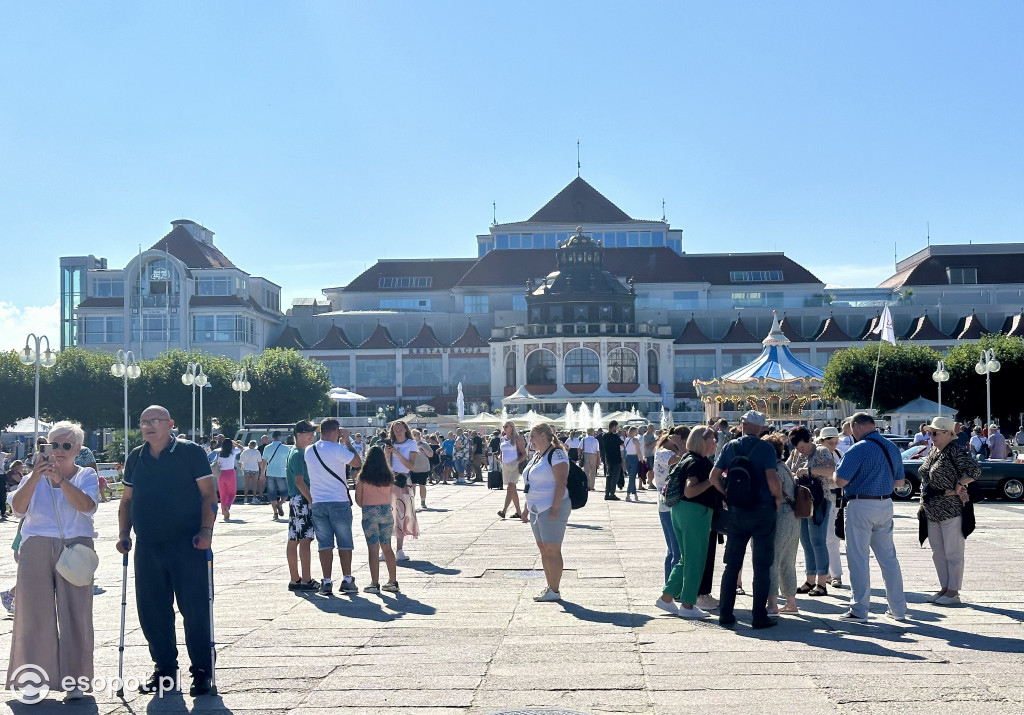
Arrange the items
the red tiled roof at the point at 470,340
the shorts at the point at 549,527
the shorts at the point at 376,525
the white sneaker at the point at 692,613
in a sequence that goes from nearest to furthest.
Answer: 1. the white sneaker at the point at 692,613
2. the shorts at the point at 549,527
3. the shorts at the point at 376,525
4. the red tiled roof at the point at 470,340

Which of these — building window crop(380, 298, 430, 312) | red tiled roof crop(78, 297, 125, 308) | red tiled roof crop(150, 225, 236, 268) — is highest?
red tiled roof crop(150, 225, 236, 268)

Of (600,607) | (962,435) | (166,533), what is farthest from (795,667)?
(962,435)

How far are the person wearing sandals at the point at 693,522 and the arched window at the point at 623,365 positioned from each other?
249 feet

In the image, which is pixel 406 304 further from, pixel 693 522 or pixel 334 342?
pixel 693 522

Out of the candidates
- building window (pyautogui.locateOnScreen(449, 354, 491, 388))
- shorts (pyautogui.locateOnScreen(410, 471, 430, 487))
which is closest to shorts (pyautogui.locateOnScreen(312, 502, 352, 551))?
shorts (pyautogui.locateOnScreen(410, 471, 430, 487))

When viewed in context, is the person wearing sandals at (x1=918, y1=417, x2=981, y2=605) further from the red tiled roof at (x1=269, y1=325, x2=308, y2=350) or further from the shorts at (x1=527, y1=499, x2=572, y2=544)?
the red tiled roof at (x1=269, y1=325, x2=308, y2=350)

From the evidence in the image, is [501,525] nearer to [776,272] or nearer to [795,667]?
[795,667]

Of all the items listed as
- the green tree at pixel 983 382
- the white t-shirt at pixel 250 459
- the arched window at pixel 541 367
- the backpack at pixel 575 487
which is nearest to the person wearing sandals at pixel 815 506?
the backpack at pixel 575 487

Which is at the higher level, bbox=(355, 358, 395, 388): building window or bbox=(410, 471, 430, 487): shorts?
bbox=(355, 358, 395, 388): building window

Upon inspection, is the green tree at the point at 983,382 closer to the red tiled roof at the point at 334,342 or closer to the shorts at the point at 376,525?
the red tiled roof at the point at 334,342

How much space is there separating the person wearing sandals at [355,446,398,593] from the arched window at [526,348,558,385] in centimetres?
7384

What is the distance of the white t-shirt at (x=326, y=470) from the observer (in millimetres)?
12445

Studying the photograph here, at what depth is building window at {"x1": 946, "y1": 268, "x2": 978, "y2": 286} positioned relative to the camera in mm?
97438

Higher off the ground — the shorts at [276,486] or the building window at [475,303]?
the building window at [475,303]
